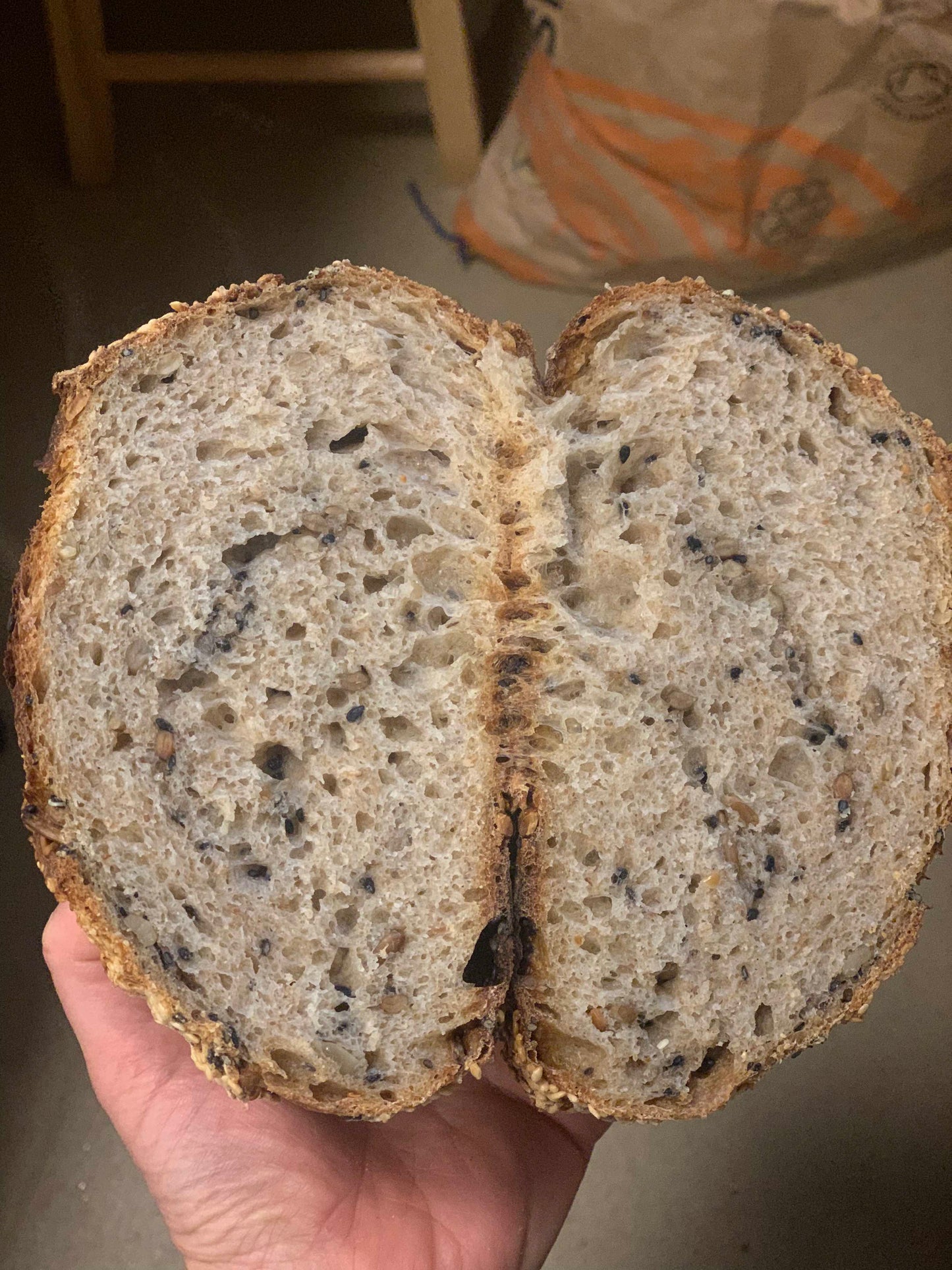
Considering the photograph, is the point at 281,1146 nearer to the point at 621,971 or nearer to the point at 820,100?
the point at 621,971

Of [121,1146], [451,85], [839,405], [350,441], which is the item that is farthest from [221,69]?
[121,1146]

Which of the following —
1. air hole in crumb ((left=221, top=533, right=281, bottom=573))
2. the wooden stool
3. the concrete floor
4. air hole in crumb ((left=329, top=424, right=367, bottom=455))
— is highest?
the wooden stool

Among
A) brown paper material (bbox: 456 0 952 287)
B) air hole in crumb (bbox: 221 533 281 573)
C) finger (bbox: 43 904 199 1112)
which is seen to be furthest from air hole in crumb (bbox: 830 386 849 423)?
finger (bbox: 43 904 199 1112)

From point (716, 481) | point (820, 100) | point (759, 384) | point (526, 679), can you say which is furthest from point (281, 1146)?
point (820, 100)

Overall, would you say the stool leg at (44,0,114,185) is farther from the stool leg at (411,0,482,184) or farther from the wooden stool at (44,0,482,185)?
the stool leg at (411,0,482,184)

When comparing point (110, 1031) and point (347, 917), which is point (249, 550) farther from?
point (110, 1031)

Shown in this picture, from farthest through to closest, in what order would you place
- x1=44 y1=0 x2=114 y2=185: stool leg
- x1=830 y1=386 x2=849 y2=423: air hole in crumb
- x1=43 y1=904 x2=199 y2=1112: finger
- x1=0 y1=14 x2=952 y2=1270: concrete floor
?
x1=44 y1=0 x2=114 y2=185: stool leg
x1=0 y1=14 x2=952 y2=1270: concrete floor
x1=43 y1=904 x2=199 y2=1112: finger
x1=830 y1=386 x2=849 y2=423: air hole in crumb
